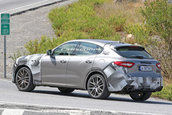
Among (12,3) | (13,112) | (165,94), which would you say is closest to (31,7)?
(12,3)

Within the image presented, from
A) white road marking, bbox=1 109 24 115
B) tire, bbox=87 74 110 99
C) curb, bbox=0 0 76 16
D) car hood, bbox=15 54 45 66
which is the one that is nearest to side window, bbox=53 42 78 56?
car hood, bbox=15 54 45 66

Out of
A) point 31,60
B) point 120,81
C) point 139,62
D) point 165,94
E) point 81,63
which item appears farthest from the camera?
point 165,94

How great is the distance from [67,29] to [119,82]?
1603 centimetres

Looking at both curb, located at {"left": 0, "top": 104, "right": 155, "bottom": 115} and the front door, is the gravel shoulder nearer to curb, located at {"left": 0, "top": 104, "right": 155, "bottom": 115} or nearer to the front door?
the front door

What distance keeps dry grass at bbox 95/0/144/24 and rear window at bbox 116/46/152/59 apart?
1602 cm

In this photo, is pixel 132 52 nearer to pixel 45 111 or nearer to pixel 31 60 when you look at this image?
pixel 31 60

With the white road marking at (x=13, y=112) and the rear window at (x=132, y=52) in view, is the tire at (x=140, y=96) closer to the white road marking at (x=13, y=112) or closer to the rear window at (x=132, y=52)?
the rear window at (x=132, y=52)

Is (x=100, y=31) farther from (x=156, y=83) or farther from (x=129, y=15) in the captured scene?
(x=156, y=83)

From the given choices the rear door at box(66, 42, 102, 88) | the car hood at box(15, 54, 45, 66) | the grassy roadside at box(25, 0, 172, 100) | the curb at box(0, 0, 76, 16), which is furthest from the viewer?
the curb at box(0, 0, 76, 16)

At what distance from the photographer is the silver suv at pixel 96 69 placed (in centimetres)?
1373

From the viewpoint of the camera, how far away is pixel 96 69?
14.0m

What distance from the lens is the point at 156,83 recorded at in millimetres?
14227

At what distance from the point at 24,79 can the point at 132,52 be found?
3214 millimetres

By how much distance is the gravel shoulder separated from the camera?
27327 mm
